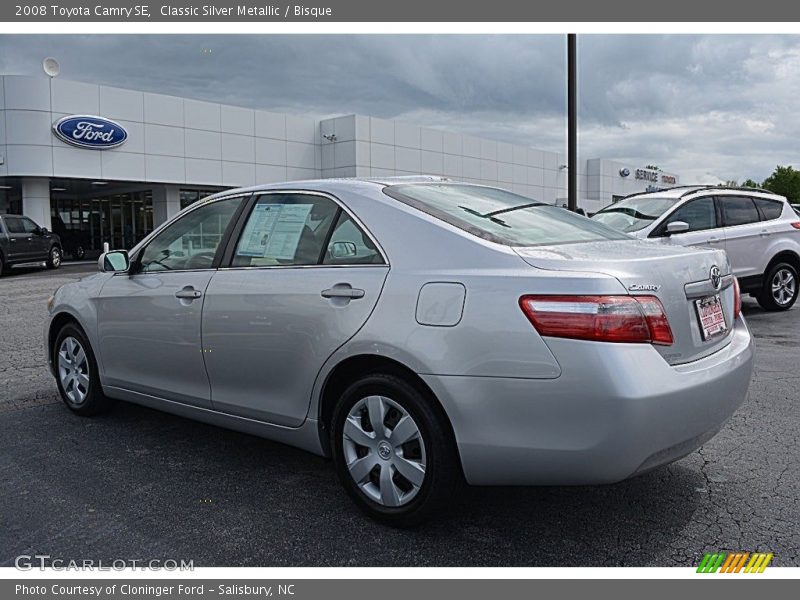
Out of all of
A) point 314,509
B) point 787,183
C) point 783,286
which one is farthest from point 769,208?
point 787,183

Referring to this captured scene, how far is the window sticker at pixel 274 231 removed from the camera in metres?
4.01

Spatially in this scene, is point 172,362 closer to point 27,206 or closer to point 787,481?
point 787,481

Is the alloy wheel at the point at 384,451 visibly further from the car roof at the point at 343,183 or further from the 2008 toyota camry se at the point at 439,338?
the car roof at the point at 343,183

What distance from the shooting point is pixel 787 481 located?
3930mm

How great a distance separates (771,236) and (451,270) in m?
8.92

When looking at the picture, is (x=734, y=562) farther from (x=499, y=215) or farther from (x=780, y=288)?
(x=780, y=288)

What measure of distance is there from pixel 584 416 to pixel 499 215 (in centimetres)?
129

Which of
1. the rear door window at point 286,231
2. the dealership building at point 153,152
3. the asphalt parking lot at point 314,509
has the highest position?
the dealership building at point 153,152

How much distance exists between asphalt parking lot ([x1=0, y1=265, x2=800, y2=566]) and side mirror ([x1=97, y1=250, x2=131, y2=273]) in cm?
112

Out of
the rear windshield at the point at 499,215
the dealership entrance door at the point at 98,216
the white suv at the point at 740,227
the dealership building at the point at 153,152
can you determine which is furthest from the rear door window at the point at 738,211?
the dealership entrance door at the point at 98,216

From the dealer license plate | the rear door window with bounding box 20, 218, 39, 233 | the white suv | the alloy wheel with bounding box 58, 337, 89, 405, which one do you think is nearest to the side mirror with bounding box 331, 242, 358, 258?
the dealer license plate

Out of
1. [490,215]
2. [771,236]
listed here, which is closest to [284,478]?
[490,215]

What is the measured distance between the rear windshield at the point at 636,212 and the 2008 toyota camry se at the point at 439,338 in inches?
252

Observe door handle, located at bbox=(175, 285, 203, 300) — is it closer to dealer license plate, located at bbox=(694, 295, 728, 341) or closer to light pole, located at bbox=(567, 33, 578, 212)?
dealer license plate, located at bbox=(694, 295, 728, 341)
